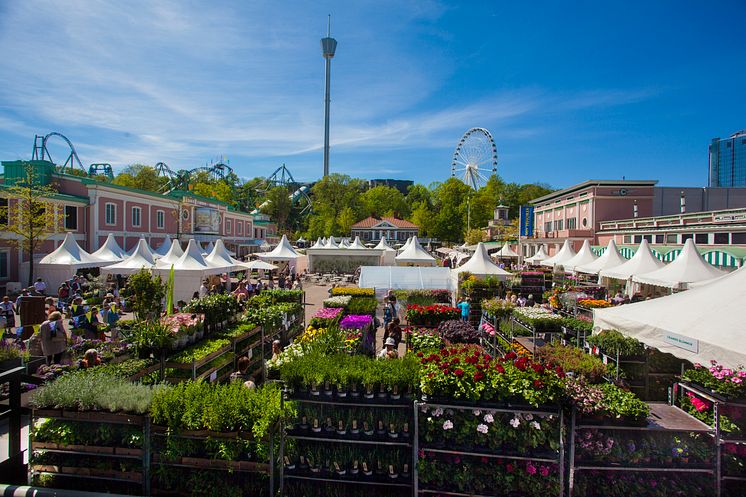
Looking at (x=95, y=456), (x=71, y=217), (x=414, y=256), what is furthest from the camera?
(x=71, y=217)

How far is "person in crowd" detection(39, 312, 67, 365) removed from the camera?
873cm

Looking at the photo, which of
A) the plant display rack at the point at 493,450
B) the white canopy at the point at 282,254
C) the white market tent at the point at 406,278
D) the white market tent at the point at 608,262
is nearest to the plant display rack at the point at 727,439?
the plant display rack at the point at 493,450

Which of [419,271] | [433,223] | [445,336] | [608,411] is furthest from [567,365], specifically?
[433,223]

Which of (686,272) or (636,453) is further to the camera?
(686,272)

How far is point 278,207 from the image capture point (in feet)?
290

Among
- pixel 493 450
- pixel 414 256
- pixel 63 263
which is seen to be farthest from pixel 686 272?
pixel 63 263

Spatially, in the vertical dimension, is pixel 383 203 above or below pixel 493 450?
above

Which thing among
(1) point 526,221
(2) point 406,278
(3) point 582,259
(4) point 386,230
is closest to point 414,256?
(2) point 406,278

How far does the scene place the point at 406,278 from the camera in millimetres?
19656

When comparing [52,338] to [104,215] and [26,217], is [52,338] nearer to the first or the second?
[26,217]

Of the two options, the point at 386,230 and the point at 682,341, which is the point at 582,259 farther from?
the point at 386,230

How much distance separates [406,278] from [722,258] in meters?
14.9

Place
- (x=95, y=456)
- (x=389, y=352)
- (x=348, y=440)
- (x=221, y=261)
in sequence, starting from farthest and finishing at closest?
(x=221, y=261)
(x=389, y=352)
(x=95, y=456)
(x=348, y=440)

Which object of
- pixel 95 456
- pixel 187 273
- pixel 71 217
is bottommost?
pixel 95 456
